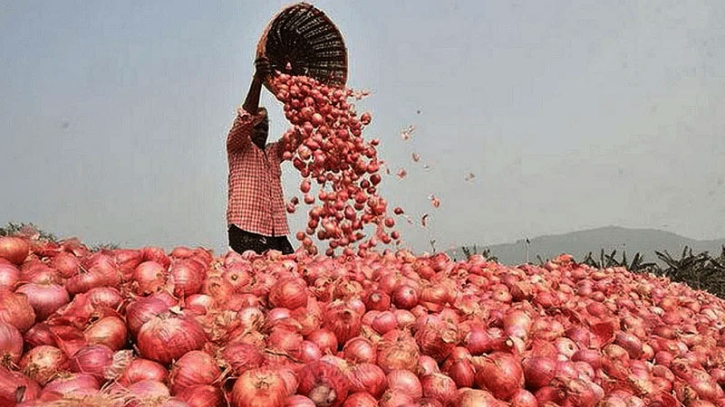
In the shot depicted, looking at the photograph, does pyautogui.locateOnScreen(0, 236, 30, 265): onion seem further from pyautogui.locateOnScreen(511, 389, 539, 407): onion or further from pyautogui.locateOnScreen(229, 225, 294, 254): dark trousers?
pyautogui.locateOnScreen(229, 225, 294, 254): dark trousers

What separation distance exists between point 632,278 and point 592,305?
7.80 feet

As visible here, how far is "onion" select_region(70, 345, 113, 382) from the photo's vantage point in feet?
6.57

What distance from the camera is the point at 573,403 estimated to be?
2354 mm

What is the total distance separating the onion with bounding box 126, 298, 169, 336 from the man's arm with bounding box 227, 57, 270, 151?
422cm

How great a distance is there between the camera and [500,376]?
237cm

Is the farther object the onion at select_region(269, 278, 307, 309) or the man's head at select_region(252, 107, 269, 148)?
the man's head at select_region(252, 107, 269, 148)

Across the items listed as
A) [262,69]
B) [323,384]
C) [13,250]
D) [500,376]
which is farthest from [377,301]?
[262,69]

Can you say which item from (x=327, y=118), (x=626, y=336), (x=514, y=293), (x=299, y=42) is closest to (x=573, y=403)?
(x=626, y=336)

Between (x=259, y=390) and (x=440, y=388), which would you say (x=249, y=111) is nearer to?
(x=440, y=388)

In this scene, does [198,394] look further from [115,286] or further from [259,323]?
[115,286]

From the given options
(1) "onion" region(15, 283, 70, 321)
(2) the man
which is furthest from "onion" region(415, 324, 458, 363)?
(2) the man

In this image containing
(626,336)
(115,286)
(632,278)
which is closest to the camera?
(115,286)

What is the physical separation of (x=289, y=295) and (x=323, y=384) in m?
0.84

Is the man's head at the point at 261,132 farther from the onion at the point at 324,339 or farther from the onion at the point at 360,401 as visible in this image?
the onion at the point at 360,401
